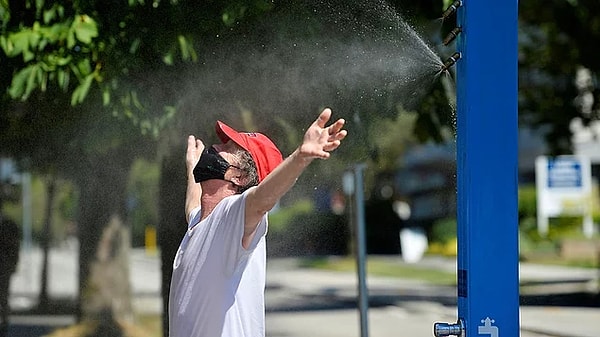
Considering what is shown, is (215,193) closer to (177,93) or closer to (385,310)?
(177,93)

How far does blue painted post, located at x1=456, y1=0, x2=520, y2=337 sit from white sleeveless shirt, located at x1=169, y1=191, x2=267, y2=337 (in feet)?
2.30

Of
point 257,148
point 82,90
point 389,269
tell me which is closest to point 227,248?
point 257,148

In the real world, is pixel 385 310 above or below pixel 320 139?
below

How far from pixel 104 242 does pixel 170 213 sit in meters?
4.22

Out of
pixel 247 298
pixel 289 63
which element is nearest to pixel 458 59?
pixel 247 298

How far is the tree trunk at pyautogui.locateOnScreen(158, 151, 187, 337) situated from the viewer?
6.74 metres

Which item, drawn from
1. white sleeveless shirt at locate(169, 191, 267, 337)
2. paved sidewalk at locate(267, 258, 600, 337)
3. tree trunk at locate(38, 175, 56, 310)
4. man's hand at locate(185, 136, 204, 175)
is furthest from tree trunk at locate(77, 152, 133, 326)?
white sleeveless shirt at locate(169, 191, 267, 337)

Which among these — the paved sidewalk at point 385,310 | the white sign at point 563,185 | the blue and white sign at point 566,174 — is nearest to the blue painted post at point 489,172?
the paved sidewalk at point 385,310

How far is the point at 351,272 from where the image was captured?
86.8ft

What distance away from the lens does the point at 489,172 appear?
344 cm

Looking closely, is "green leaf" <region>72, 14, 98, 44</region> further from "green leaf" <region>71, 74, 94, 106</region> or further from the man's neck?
the man's neck

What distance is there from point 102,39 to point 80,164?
1.09 m

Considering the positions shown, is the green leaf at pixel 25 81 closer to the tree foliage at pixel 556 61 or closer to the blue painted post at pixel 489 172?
the blue painted post at pixel 489 172

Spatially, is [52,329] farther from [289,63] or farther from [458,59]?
[458,59]
